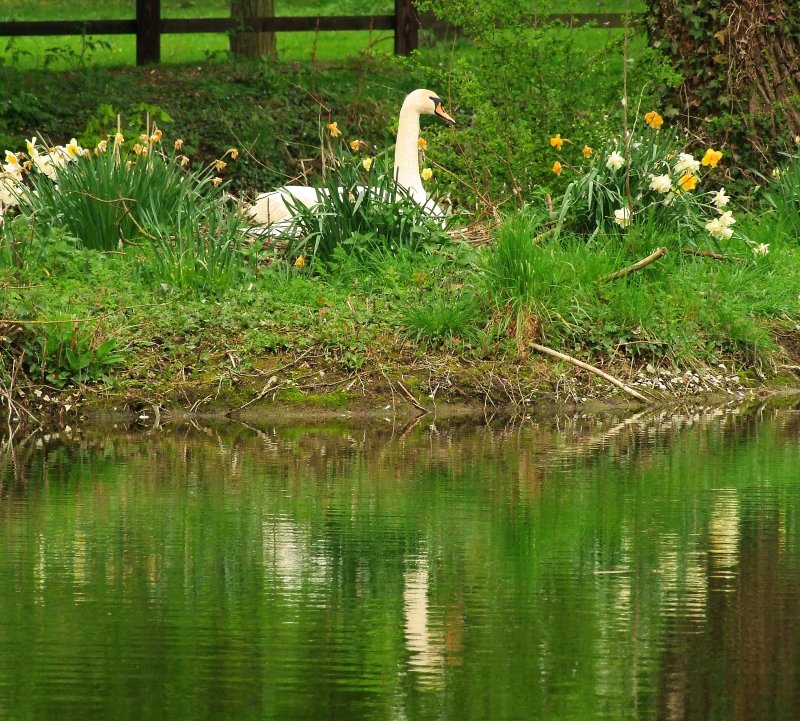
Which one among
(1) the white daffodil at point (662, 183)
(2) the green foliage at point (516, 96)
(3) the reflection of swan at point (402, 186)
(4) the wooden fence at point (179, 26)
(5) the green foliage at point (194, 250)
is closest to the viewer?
(5) the green foliage at point (194, 250)

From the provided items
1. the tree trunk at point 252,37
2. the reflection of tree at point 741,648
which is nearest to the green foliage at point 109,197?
the reflection of tree at point 741,648

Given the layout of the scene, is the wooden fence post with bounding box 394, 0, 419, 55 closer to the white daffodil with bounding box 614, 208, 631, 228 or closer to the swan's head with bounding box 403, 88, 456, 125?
the swan's head with bounding box 403, 88, 456, 125

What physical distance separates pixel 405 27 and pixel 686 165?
43.1 feet

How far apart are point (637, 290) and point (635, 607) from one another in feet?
20.6

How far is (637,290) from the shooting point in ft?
40.0

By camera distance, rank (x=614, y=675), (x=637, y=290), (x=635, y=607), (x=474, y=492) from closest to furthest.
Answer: (x=614, y=675) → (x=635, y=607) → (x=474, y=492) → (x=637, y=290)

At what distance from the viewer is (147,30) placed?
2545 cm

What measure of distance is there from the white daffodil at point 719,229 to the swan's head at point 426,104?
8.17ft

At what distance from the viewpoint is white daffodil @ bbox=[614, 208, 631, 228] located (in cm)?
1257

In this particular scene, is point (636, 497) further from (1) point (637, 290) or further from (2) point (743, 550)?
(1) point (637, 290)

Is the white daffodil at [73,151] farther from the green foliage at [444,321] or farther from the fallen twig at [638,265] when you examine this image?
the fallen twig at [638,265]

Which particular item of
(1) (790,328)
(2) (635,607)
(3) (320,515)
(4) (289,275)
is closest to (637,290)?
(1) (790,328)

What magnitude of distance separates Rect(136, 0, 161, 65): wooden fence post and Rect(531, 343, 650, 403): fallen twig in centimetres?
1518

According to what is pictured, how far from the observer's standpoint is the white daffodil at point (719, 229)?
42.0 ft
